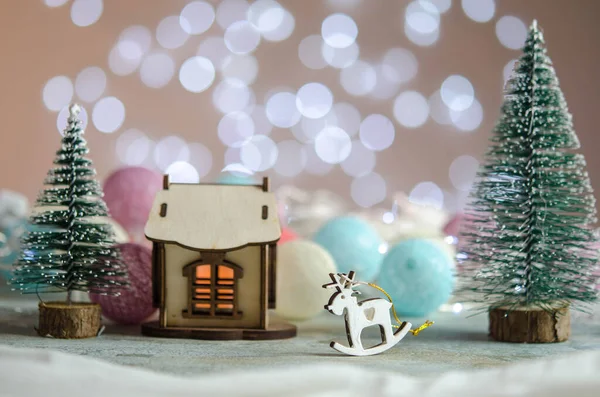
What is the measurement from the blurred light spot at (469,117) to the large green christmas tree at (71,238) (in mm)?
3314

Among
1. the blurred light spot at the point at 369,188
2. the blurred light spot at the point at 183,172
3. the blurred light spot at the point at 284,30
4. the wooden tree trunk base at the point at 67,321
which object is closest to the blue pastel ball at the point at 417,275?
the wooden tree trunk base at the point at 67,321

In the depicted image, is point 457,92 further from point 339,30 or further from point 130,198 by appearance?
point 130,198

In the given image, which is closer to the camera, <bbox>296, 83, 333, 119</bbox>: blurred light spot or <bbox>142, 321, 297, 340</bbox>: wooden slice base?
<bbox>142, 321, 297, 340</bbox>: wooden slice base

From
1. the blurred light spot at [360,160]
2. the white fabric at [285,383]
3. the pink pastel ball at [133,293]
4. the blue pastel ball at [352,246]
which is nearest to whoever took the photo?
the white fabric at [285,383]

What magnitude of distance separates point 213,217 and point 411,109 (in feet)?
10.5

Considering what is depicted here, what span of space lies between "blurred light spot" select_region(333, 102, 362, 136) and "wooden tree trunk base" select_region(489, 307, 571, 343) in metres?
3.07

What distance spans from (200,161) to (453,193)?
1614 mm

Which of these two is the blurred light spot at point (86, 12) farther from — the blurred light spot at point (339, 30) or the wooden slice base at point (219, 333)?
the wooden slice base at point (219, 333)

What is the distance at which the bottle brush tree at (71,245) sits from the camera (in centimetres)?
193

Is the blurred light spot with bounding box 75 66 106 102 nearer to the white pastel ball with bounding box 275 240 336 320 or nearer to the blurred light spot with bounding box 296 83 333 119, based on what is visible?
the blurred light spot with bounding box 296 83 333 119

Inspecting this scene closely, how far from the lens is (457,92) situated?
4.89 m

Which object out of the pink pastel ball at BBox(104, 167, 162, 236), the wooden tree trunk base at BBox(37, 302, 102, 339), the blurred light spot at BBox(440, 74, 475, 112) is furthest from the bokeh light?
the wooden tree trunk base at BBox(37, 302, 102, 339)

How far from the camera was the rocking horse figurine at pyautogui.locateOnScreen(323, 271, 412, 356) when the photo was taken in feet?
5.54

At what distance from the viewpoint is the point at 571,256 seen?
6.46 ft
